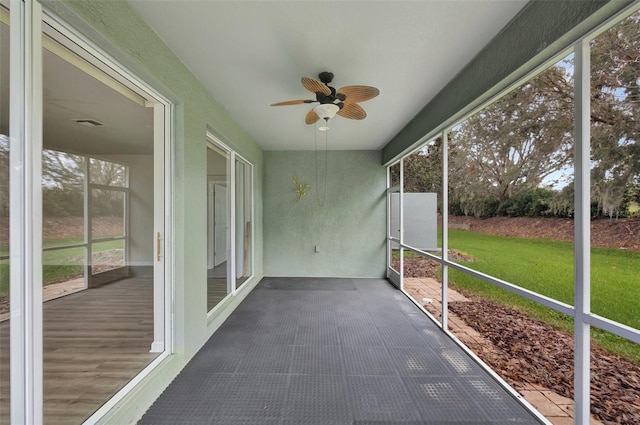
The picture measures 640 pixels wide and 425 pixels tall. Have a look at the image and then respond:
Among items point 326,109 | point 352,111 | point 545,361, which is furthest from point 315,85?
point 545,361

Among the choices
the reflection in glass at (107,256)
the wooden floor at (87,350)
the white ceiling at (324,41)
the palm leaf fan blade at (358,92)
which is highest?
the white ceiling at (324,41)

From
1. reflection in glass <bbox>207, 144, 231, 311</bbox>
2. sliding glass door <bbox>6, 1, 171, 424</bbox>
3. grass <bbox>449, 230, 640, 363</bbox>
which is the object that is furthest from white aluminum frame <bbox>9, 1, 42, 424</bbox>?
grass <bbox>449, 230, 640, 363</bbox>

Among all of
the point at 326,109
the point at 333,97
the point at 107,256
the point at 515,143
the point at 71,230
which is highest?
the point at 333,97

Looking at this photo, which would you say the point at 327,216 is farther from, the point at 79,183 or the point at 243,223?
the point at 79,183

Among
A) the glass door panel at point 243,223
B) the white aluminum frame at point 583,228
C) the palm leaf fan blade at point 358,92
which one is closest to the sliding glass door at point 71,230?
the glass door panel at point 243,223

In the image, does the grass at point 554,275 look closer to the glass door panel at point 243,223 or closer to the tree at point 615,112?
the tree at point 615,112

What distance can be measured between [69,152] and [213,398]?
15.2 feet

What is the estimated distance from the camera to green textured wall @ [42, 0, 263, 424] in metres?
1.35

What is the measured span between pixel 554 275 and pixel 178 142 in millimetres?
3357

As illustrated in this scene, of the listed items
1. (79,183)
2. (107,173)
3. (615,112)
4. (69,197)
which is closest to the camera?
(615,112)

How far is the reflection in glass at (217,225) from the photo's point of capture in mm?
2967

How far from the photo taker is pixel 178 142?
6.84ft

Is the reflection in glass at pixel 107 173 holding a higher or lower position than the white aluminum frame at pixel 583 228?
higher

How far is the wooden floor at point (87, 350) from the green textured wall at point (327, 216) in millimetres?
2426
